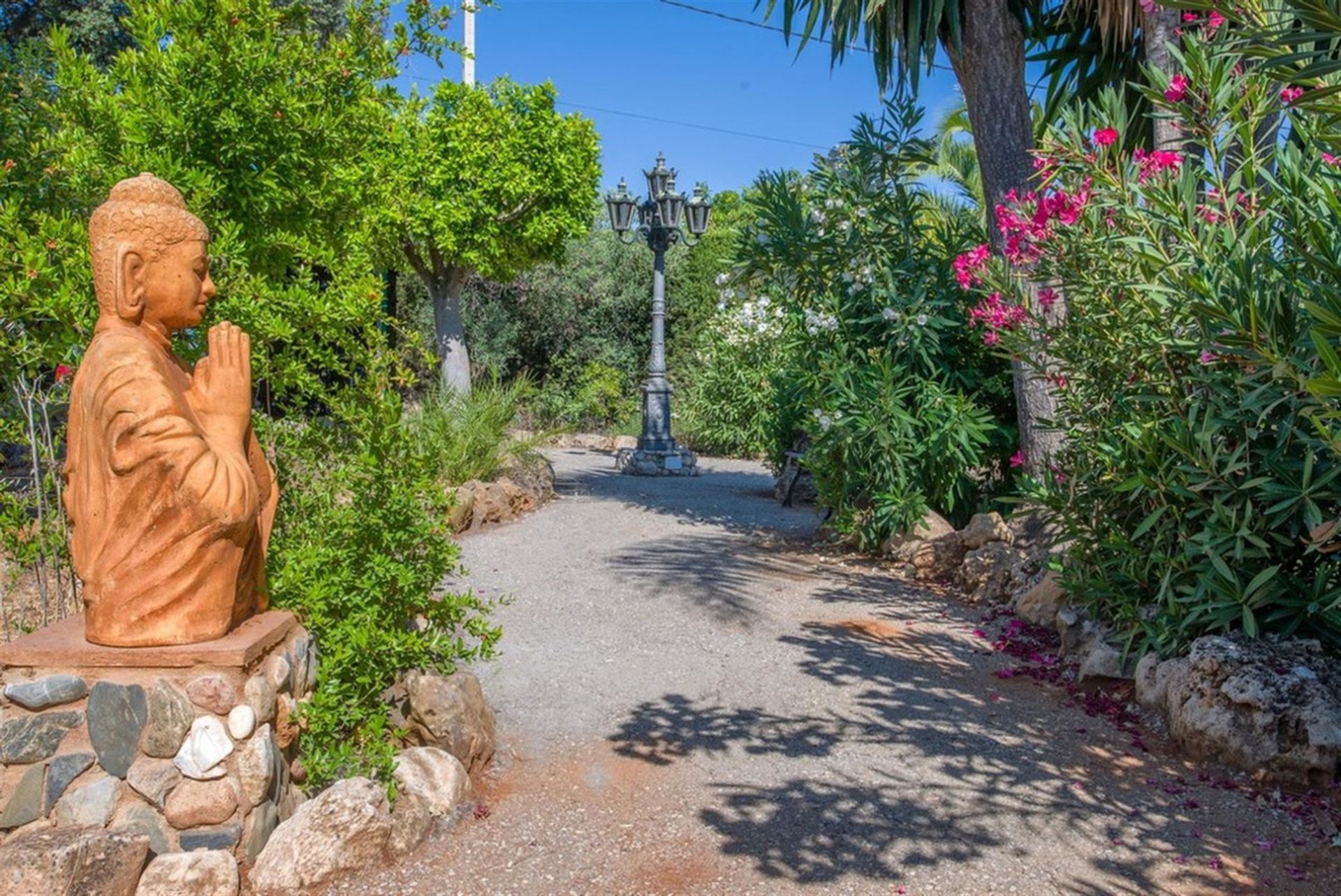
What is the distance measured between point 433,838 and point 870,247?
588cm

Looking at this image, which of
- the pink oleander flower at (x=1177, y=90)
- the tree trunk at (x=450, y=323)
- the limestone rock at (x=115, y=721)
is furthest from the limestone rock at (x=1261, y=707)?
the tree trunk at (x=450, y=323)

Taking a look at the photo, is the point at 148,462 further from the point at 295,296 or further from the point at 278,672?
the point at 295,296

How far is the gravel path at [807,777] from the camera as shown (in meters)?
2.99

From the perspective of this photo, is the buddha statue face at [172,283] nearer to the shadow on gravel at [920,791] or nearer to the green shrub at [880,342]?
the shadow on gravel at [920,791]

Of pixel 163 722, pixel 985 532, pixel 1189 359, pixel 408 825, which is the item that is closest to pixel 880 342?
pixel 985 532

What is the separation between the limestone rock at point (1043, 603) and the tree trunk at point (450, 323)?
348 inches

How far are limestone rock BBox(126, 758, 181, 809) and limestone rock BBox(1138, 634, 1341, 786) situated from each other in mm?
3643

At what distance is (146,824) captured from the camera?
2.70 meters

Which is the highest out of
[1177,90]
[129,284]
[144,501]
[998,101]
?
[998,101]

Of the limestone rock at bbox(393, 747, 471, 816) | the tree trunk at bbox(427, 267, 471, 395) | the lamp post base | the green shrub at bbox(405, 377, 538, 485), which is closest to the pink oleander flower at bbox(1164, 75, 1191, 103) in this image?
the limestone rock at bbox(393, 747, 471, 816)

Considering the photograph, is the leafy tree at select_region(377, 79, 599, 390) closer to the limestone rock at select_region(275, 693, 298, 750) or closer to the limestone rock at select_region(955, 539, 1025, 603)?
the limestone rock at select_region(955, 539, 1025, 603)

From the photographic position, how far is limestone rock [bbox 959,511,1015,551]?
697 cm

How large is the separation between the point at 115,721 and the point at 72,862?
36cm

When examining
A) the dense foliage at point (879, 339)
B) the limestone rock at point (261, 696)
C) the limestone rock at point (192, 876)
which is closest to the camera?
the limestone rock at point (192, 876)
